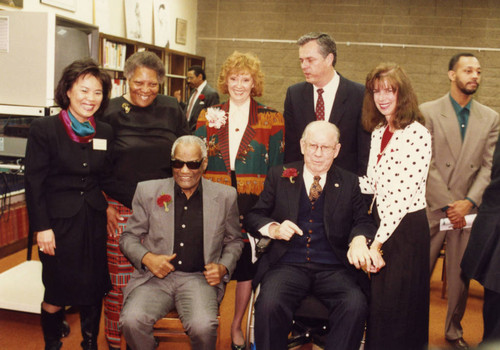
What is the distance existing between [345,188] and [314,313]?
0.66 metres

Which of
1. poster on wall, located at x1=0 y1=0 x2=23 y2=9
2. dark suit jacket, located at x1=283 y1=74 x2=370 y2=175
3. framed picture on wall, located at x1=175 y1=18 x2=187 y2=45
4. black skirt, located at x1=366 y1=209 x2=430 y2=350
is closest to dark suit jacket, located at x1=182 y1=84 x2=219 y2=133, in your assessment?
framed picture on wall, located at x1=175 y1=18 x2=187 y2=45

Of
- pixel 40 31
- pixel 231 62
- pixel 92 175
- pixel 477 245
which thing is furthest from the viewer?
pixel 40 31

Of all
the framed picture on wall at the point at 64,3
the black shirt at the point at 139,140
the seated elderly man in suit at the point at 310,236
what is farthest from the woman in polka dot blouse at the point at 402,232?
the framed picture on wall at the point at 64,3

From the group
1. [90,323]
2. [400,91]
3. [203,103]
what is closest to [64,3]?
[203,103]

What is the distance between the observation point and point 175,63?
26.4 ft

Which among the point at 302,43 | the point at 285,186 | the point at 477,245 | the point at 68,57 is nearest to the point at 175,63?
the point at 68,57

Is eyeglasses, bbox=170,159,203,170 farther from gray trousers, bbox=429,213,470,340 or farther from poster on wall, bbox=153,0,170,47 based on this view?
poster on wall, bbox=153,0,170,47

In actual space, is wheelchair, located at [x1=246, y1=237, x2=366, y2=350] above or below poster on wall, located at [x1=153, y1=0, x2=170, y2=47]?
below

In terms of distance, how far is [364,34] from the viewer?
8.02 m

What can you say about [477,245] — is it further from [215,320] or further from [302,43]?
[302,43]

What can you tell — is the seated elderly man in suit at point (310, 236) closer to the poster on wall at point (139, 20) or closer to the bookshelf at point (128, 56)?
the bookshelf at point (128, 56)

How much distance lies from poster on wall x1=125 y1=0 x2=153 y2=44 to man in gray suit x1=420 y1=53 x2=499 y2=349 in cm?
469

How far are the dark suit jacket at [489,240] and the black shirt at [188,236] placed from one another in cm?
129

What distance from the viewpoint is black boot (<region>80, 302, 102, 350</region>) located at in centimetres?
259
